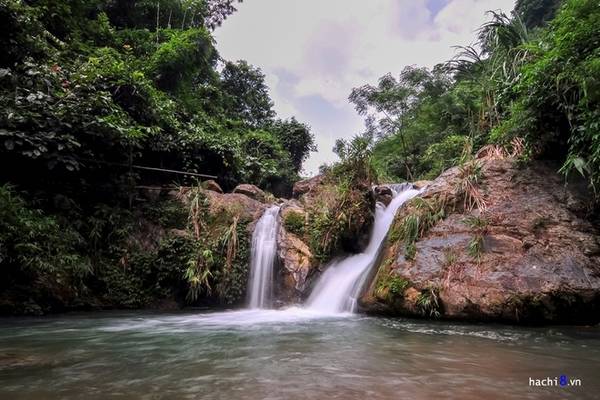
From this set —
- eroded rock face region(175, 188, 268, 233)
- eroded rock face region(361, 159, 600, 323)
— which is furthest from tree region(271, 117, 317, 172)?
eroded rock face region(361, 159, 600, 323)

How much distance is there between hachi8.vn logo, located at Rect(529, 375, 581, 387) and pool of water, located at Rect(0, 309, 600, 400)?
1.9 inches

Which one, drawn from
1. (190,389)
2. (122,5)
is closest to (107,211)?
(190,389)

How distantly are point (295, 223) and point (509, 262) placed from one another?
4146 mm

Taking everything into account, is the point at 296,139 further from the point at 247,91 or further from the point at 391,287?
the point at 391,287

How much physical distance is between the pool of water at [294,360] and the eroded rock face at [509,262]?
31 cm

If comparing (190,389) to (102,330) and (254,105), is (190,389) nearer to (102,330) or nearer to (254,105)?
(102,330)

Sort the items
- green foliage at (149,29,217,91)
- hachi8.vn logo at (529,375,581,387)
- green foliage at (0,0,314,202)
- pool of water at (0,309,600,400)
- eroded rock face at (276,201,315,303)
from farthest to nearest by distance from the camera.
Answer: green foliage at (149,29,217,91)
eroded rock face at (276,201,315,303)
green foliage at (0,0,314,202)
hachi8.vn logo at (529,375,581,387)
pool of water at (0,309,600,400)

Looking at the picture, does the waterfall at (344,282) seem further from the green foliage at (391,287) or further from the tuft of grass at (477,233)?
the tuft of grass at (477,233)

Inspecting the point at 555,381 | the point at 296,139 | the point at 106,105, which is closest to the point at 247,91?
the point at 296,139

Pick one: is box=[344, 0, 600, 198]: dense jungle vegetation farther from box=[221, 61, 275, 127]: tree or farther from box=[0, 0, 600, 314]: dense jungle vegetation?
box=[221, 61, 275, 127]: tree

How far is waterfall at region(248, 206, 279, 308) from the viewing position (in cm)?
723

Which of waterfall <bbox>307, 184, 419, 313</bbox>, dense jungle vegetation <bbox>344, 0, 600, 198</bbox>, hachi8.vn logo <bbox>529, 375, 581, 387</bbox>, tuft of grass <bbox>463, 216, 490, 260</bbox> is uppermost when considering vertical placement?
dense jungle vegetation <bbox>344, 0, 600, 198</bbox>

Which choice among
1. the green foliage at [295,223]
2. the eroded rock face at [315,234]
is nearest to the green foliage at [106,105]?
the green foliage at [295,223]

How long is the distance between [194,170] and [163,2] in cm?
1003
